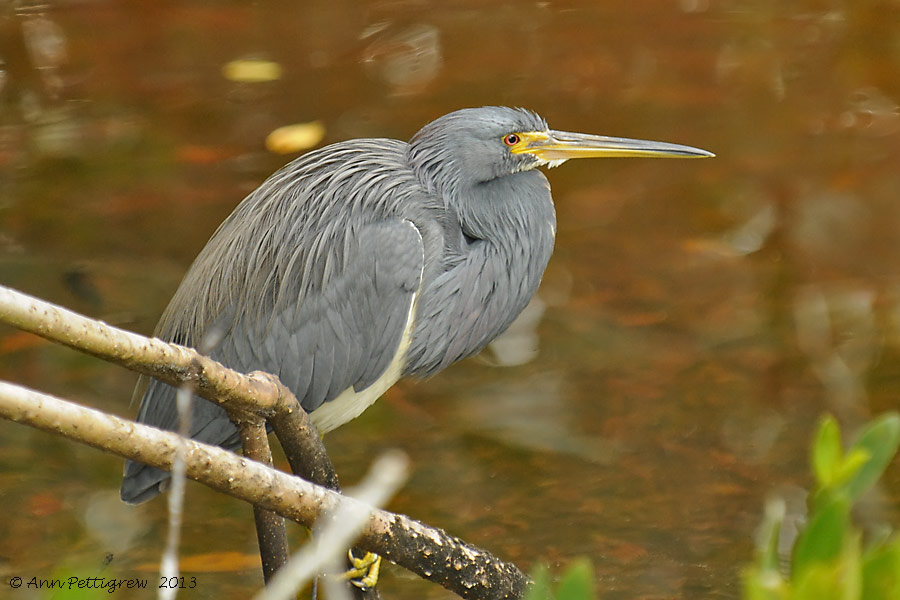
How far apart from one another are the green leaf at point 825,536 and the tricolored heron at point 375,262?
6.57 ft

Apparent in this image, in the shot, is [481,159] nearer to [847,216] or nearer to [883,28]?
[847,216]

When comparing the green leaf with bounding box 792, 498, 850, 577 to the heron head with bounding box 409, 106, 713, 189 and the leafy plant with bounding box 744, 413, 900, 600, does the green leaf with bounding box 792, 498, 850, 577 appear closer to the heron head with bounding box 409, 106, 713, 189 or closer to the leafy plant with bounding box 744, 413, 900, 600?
the leafy plant with bounding box 744, 413, 900, 600

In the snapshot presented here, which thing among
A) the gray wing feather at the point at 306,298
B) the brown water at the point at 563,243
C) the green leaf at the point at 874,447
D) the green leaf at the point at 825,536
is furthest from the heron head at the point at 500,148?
the green leaf at the point at 825,536

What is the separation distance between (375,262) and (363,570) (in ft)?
2.63

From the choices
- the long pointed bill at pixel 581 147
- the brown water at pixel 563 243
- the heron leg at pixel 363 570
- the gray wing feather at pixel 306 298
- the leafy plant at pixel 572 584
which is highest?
the leafy plant at pixel 572 584

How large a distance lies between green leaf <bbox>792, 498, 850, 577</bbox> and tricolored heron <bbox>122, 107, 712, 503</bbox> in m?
2.00

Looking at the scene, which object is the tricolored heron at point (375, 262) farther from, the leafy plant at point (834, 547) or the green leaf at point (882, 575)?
the green leaf at point (882, 575)

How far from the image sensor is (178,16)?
24.5 feet

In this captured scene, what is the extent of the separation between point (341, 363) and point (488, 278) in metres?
0.47

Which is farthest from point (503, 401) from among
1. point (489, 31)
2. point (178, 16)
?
point (178, 16)

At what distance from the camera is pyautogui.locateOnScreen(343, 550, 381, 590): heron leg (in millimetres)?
3006

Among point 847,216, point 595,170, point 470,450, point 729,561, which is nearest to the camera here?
point 729,561

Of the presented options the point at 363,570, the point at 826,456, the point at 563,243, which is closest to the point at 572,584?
the point at 826,456

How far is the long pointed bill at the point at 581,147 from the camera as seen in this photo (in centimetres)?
316
